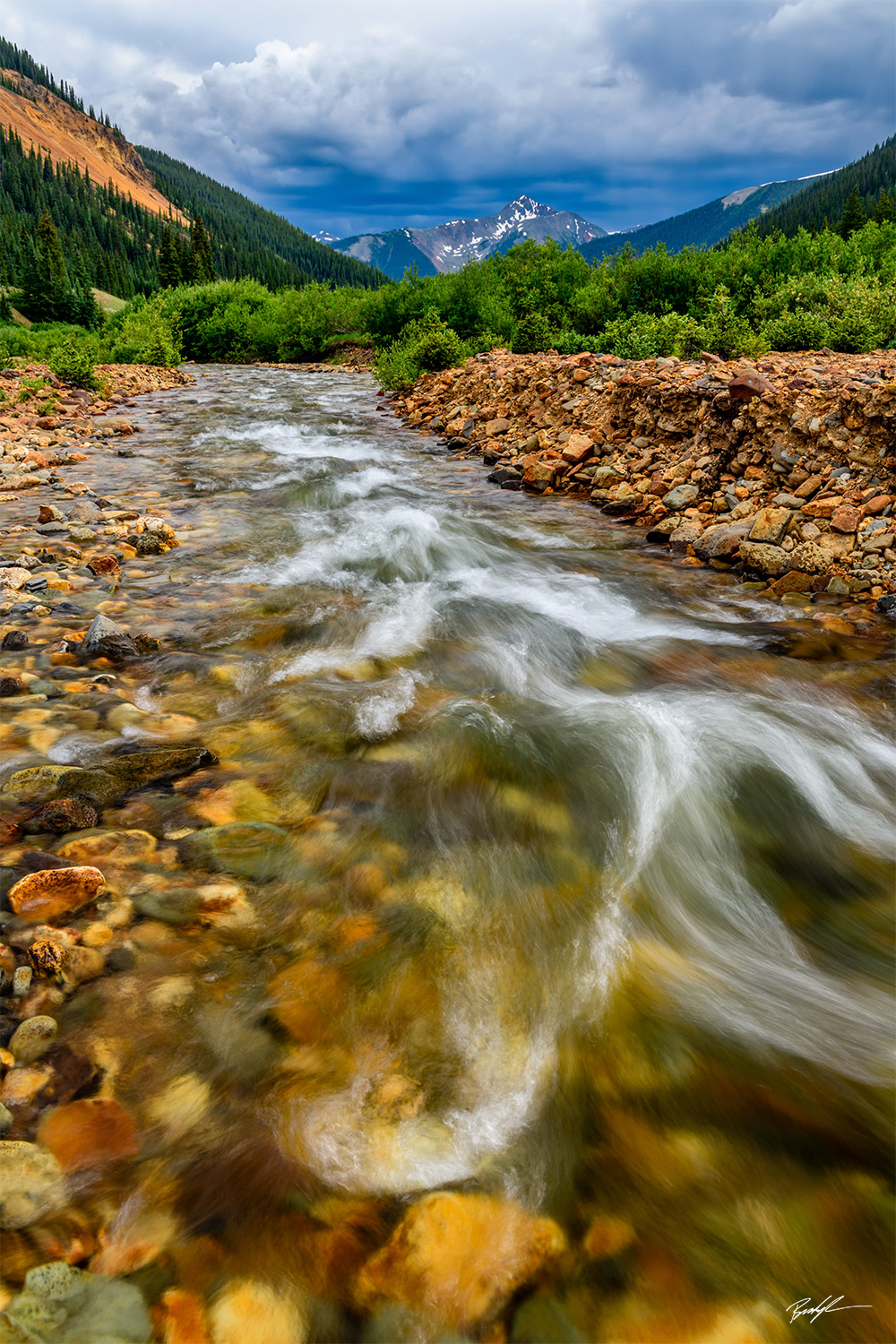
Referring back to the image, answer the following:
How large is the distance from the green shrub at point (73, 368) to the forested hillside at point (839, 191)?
10111 centimetres

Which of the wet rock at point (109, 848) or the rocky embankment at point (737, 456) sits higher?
the rocky embankment at point (737, 456)

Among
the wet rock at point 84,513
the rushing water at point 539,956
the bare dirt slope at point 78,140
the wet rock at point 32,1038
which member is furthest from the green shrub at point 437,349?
the bare dirt slope at point 78,140

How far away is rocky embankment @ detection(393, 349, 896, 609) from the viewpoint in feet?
23.4

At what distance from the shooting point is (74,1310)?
1.71 m

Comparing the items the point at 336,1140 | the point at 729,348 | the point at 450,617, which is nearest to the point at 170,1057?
the point at 336,1140

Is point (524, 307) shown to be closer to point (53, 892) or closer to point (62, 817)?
point (62, 817)

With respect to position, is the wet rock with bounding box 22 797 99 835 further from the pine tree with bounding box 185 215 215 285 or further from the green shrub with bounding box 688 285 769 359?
the pine tree with bounding box 185 215 215 285

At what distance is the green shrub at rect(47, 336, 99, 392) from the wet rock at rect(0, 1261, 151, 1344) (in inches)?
945

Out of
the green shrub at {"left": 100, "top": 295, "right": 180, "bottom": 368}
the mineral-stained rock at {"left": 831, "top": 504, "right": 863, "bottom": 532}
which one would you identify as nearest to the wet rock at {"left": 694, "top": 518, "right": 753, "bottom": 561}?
the mineral-stained rock at {"left": 831, "top": 504, "right": 863, "bottom": 532}

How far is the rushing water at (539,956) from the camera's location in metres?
2.03

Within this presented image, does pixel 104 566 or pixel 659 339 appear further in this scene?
pixel 659 339

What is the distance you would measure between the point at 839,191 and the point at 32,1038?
467 feet

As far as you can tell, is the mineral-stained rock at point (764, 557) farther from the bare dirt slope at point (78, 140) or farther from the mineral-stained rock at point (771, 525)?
the bare dirt slope at point (78, 140)
